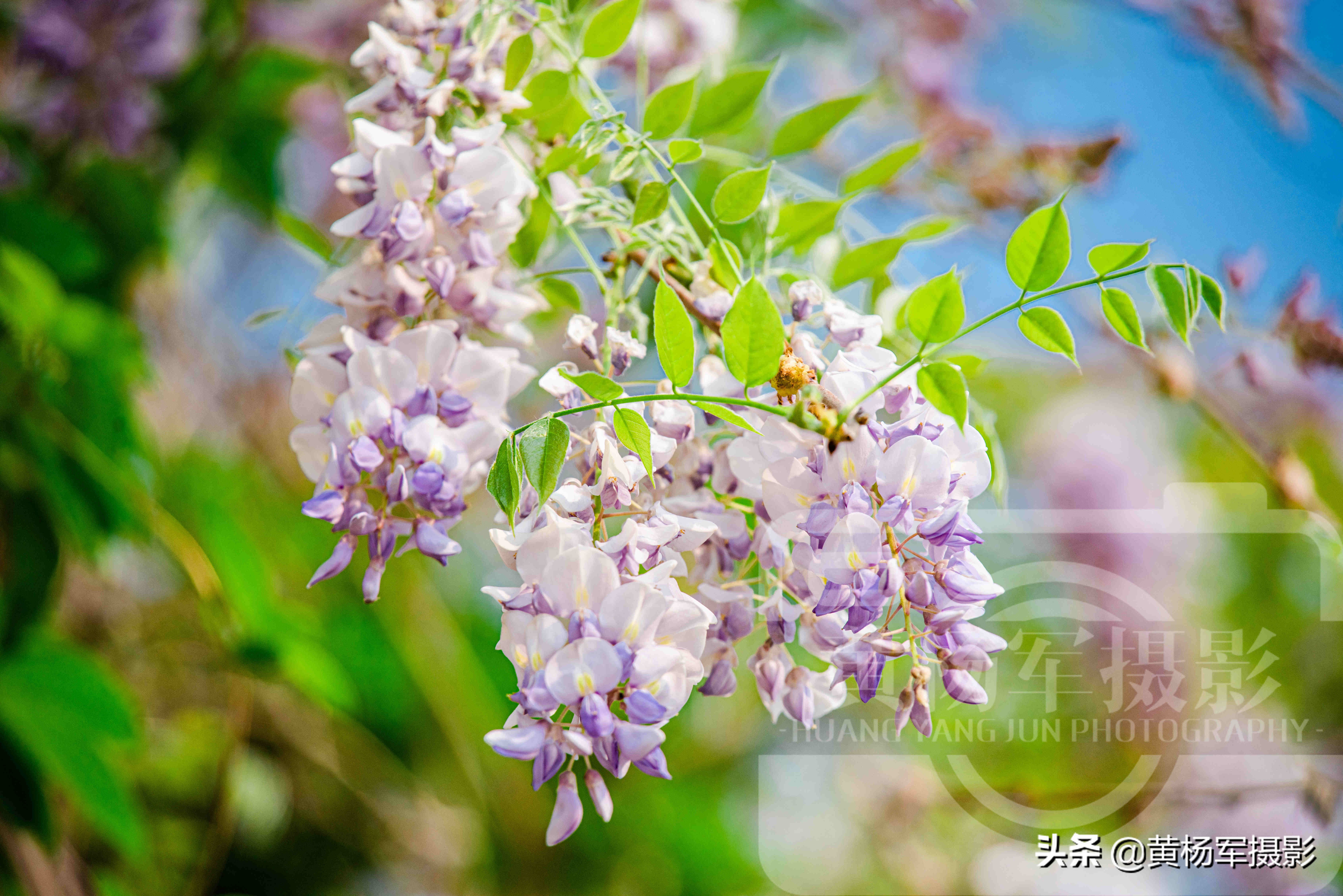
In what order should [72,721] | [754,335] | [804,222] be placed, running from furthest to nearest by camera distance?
[72,721] → [804,222] → [754,335]

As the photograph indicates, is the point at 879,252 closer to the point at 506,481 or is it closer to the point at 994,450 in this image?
the point at 994,450

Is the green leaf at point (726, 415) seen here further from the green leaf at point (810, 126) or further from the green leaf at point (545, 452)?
the green leaf at point (810, 126)

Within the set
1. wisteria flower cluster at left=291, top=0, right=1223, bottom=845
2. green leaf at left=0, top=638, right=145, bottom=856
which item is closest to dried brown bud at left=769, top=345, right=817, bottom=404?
wisteria flower cluster at left=291, top=0, right=1223, bottom=845

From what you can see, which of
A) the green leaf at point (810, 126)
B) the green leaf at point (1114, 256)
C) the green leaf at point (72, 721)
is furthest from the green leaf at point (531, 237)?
the green leaf at point (72, 721)

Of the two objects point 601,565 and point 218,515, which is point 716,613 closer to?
point 601,565

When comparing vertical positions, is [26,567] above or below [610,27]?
below

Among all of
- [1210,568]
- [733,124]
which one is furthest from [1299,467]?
[1210,568]

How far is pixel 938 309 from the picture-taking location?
0.27 m

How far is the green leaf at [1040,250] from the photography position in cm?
27

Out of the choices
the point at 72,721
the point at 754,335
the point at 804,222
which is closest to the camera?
the point at 754,335

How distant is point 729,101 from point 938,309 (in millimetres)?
181

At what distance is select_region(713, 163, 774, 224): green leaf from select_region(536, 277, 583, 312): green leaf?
0.09 m

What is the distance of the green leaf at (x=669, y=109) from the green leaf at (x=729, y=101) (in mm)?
44

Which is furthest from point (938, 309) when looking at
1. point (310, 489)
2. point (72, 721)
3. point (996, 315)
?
point (310, 489)
